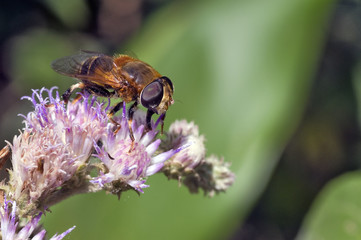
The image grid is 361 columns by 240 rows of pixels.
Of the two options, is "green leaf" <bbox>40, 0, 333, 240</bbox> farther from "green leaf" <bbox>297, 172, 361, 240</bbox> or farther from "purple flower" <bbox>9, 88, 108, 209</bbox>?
"purple flower" <bbox>9, 88, 108, 209</bbox>

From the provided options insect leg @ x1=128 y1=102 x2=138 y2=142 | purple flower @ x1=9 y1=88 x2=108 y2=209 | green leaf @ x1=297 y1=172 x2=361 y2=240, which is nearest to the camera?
purple flower @ x1=9 y1=88 x2=108 y2=209

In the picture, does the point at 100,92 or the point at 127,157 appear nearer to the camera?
the point at 127,157

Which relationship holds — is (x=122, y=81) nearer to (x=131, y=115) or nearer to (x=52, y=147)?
(x=131, y=115)

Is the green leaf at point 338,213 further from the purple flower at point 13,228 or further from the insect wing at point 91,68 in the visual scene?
the purple flower at point 13,228

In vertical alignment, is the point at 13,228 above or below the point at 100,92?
below

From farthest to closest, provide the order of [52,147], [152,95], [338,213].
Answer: [338,213], [152,95], [52,147]

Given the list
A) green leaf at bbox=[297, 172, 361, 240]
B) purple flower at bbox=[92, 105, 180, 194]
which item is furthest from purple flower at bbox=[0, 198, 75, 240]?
green leaf at bbox=[297, 172, 361, 240]

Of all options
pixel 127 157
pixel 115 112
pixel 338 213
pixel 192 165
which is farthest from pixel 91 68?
pixel 338 213
